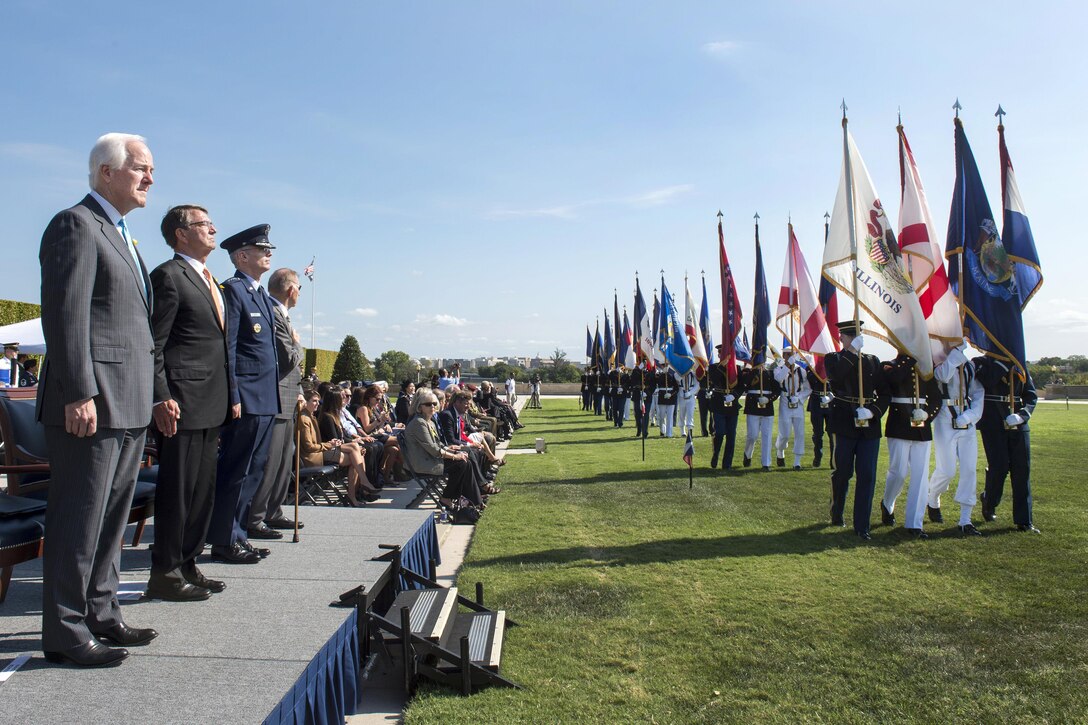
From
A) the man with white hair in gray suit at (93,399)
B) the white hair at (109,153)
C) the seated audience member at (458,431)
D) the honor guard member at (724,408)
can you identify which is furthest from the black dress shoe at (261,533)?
the honor guard member at (724,408)

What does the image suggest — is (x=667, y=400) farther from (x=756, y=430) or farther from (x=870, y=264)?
(x=870, y=264)

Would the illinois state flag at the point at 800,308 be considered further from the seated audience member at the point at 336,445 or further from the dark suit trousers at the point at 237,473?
the dark suit trousers at the point at 237,473

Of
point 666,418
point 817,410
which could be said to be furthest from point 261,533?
point 666,418

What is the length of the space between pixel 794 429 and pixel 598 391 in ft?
61.4

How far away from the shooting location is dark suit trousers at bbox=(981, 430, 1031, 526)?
8.05 m

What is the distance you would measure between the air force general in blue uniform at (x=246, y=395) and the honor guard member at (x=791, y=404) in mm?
10889

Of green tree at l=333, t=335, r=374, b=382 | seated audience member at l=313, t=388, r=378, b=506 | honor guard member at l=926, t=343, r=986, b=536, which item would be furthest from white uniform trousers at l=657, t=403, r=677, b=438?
green tree at l=333, t=335, r=374, b=382

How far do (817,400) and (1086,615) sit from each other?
31.1 feet

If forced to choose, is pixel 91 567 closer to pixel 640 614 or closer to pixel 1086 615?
pixel 640 614

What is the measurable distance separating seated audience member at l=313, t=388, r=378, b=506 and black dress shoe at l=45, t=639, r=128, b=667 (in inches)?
231

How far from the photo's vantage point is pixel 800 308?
585 inches

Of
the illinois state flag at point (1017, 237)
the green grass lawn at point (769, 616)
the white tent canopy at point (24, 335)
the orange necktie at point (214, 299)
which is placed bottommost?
Result: the green grass lawn at point (769, 616)

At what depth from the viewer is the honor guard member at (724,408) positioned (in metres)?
13.6

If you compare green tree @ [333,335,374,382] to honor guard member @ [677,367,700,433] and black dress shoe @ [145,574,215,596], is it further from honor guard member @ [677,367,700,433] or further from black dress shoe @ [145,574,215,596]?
black dress shoe @ [145,574,215,596]
